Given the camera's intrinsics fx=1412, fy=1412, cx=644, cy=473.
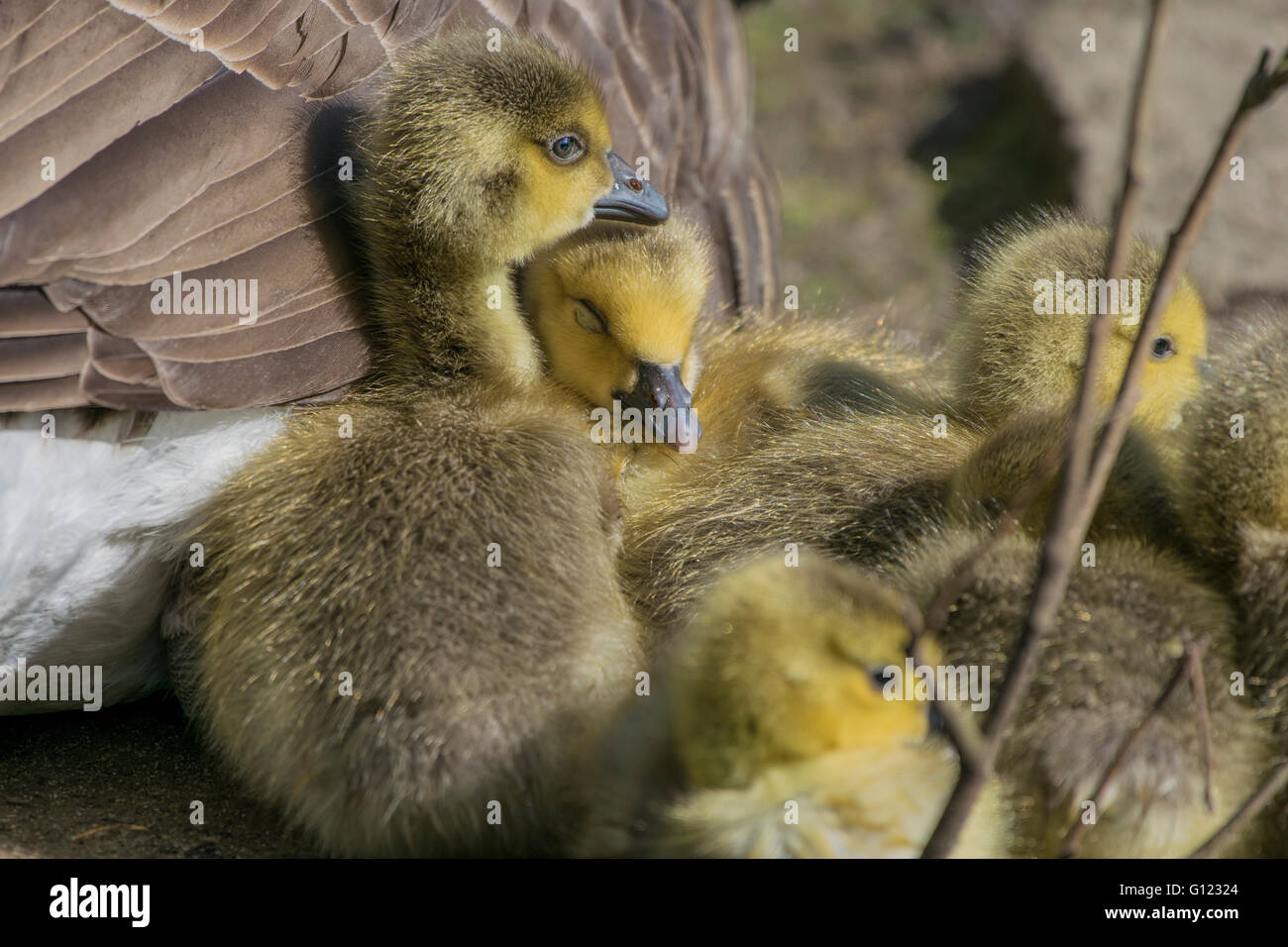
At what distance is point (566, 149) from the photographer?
6.89 ft

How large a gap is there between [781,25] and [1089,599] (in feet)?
15.8

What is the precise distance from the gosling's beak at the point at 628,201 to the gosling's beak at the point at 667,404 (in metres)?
0.27

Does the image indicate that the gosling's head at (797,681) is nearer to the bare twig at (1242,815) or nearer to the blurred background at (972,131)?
the bare twig at (1242,815)

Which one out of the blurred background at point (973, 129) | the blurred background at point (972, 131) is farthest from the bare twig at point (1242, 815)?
the blurred background at point (973, 129)

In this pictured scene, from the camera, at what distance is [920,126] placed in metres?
5.25

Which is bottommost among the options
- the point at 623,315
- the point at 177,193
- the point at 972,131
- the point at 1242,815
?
the point at 1242,815

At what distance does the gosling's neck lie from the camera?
2055mm

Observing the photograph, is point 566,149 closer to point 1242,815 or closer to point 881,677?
point 881,677

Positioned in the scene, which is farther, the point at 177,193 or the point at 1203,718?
the point at 177,193

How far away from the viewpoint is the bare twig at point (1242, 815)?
1332 mm

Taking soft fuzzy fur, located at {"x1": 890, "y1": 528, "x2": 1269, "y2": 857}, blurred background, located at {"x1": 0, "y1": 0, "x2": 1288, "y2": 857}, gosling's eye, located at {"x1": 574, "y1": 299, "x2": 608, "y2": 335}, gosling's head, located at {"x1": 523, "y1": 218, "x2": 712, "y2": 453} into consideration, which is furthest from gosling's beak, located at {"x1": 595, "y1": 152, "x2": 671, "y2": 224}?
blurred background, located at {"x1": 0, "y1": 0, "x2": 1288, "y2": 857}

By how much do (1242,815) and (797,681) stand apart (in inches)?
17.3

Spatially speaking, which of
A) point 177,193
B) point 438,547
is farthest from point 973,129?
point 438,547
